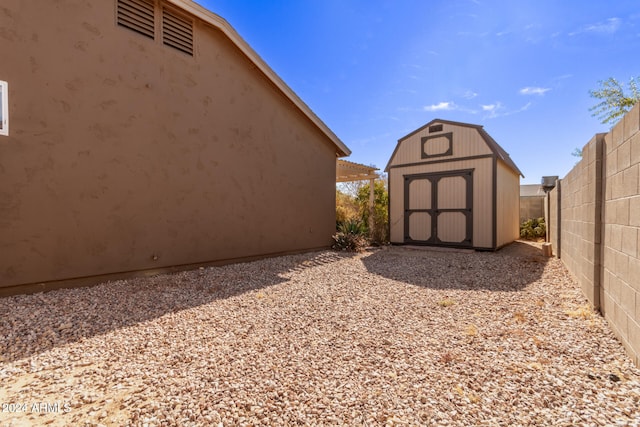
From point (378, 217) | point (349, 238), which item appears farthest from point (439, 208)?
point (349, 238)

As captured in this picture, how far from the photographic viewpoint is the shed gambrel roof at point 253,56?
196 inches

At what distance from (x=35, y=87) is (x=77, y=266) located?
7.91 feet

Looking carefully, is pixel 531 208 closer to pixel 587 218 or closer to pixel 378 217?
pixel 378 217

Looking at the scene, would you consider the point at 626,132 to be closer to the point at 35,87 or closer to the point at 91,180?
the point at 91,180

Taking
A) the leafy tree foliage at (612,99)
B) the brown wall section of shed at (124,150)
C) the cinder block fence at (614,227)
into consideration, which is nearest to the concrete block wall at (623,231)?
the cinder block fence at (614,227)

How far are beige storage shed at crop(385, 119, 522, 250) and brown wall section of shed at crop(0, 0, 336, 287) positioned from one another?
440 centimetres

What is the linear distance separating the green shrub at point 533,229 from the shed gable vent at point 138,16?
44.6 feet

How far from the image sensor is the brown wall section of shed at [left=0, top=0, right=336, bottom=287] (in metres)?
3.49

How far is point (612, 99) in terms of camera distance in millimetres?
11008

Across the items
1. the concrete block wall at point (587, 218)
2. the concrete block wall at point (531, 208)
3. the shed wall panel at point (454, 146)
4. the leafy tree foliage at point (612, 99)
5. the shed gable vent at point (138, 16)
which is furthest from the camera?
the concrete block wall at point (531, 208)

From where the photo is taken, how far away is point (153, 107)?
4.66 meters

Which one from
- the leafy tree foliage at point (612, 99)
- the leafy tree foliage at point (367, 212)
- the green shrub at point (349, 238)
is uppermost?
the leafy tree foliage at point (612, 99)

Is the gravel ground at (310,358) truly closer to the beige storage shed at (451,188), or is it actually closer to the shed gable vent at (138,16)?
the shed gable vent at (138,16)

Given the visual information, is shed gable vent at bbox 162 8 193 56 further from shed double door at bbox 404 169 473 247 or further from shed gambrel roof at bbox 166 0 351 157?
shed double door at bbox 404 169 473 247
